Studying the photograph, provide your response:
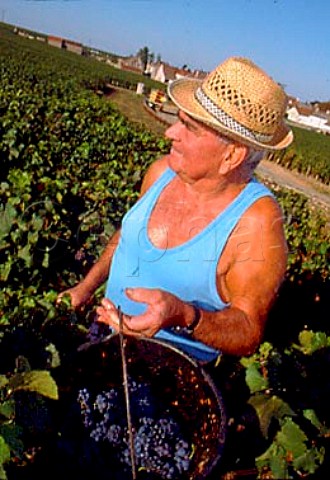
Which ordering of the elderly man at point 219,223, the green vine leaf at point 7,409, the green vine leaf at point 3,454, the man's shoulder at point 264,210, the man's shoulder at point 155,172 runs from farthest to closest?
the man's shoulder at point 155,172 < the man's shoulder at point 264,210 < the elderly man at point 219,223 < the green vine leaf at point 7,409 < the green vine leaf at point 3,454

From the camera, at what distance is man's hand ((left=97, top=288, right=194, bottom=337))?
5.41 ft

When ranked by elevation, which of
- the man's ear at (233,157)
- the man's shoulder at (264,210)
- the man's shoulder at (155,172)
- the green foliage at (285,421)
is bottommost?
the green foliage at (285,421)

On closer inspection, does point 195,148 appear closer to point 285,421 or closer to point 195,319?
point 195,319

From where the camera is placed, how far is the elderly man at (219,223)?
2.01m

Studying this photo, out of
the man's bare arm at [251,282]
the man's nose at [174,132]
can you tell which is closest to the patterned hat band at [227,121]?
the man's nose at [174,132]

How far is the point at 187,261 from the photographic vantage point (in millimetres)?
2141

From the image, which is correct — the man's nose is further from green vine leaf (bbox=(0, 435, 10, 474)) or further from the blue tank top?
green vine leaf (bbox=(0, 435, 10, 474))

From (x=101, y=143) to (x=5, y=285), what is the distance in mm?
5810

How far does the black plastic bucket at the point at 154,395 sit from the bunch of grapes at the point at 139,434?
21 mm

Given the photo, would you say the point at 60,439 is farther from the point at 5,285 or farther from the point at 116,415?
the point at 5,285

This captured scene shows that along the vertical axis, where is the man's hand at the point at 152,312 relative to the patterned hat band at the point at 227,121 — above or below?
below

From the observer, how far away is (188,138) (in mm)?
2121

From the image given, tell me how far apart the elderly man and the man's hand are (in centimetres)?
7

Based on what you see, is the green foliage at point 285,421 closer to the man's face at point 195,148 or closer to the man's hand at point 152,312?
the man's hand at point 152,312
